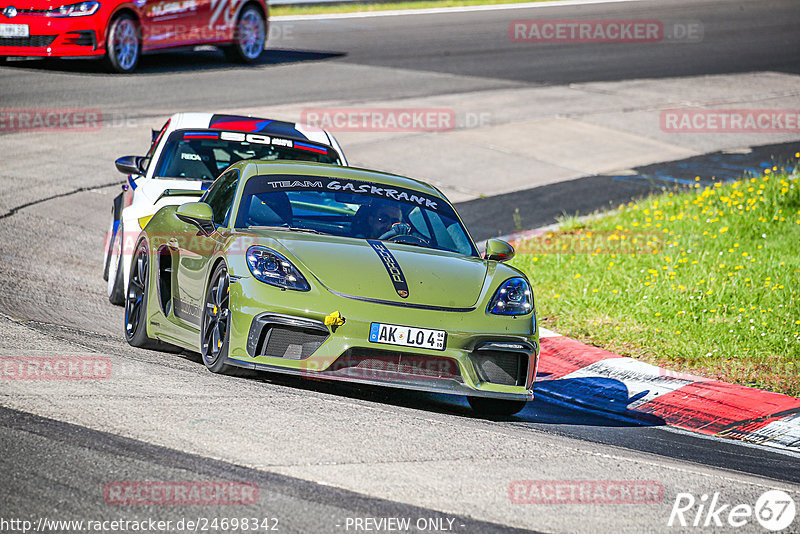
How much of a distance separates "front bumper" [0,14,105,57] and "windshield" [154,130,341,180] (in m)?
8.28

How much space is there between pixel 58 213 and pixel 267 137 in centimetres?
319

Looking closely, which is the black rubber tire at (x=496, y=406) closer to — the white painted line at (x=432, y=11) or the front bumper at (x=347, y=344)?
the front bumper at (x=347, y=344)

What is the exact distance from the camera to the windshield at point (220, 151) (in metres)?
9.89

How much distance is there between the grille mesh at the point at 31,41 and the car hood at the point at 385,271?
12017mm

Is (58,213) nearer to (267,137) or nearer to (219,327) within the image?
(267,137)

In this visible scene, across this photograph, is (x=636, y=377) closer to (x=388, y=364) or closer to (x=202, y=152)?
(x=388, y=364)

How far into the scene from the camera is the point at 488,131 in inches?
704

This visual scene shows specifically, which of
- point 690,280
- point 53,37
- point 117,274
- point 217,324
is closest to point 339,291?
point 217,324

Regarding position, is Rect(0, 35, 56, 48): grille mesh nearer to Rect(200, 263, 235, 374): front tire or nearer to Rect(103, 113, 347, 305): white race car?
Rect(103, 113, 347, 305): white race car

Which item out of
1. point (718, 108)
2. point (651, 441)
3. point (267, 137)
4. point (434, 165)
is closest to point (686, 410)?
point (651, 441)

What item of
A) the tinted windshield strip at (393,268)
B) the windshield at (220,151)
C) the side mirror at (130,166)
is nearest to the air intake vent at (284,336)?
the tinted windshield strip at (393,268)

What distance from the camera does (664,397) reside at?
8.11 m

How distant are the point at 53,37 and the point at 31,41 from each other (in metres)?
0.37

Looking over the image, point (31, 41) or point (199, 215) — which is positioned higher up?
point (31, 41)
